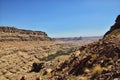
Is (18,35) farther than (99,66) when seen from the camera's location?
Yes

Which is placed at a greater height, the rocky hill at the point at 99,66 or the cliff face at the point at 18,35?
the cliff face at the point at 18,35

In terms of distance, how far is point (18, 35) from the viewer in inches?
6156

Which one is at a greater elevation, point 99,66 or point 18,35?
point 18,35

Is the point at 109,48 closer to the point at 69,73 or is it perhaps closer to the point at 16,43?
the point at 69,73

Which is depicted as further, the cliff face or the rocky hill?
the cliff face

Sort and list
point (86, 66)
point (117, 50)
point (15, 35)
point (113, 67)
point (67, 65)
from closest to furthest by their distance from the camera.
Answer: point (113, 67) < point (117, 50) < point (86, 66) < point (67, 65) < point (15, 35)

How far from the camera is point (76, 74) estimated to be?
46.2 ft

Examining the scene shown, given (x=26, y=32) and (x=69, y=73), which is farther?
(x=26, y=32)

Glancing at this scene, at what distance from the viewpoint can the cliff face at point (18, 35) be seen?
467ft

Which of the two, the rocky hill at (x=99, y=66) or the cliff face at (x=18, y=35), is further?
the cliff face at (x=18, y=35)

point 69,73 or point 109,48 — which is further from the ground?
point 109,48

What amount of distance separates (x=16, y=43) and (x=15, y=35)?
415 inches

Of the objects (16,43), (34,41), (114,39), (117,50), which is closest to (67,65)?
(114,39)

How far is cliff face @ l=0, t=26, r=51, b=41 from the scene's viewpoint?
467 feet
